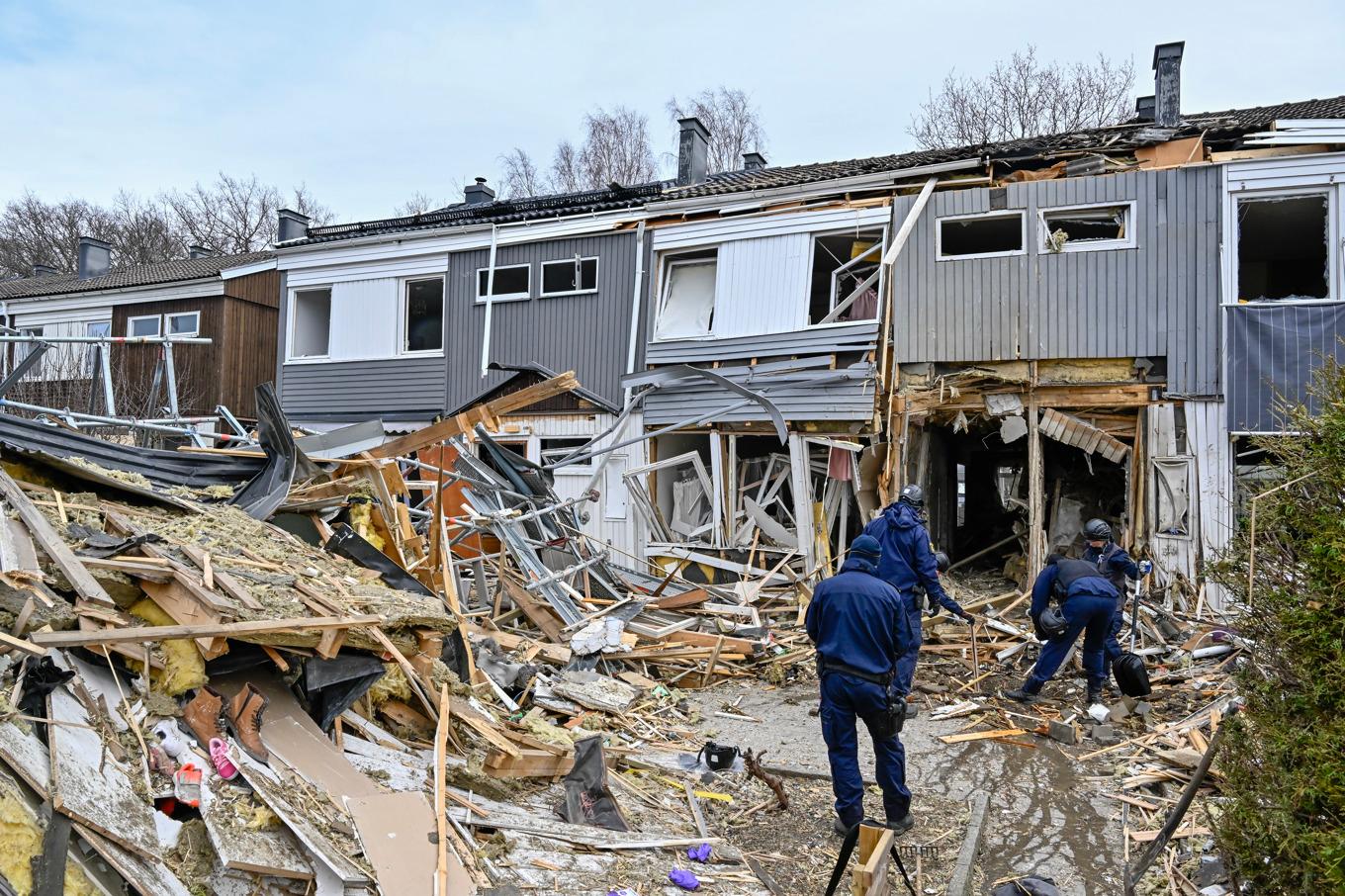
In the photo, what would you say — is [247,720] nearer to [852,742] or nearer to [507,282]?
[852,742]

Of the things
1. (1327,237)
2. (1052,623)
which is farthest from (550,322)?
(1327,237)

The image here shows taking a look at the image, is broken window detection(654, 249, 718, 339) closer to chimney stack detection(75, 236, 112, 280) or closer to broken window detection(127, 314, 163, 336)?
broken window detection(127, 314, 163, 336)

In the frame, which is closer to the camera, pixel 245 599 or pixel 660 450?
pixel 245 599

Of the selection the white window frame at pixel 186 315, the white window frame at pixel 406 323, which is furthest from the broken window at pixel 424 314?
the white window frame at pixel 186 315

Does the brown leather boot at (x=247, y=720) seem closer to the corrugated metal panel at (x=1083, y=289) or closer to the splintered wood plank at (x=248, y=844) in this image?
the splintered wood plank at (x=248, y=844)

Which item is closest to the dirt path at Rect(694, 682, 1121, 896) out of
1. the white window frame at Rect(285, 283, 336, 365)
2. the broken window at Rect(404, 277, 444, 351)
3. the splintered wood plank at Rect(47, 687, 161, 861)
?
the splintered wood plank at Rect(47, 687, 161, 861)

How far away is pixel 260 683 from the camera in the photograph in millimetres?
5254

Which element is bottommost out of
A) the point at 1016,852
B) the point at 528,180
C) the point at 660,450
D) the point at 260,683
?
the point at 1016,852

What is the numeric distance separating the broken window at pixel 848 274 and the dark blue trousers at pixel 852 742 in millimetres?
9013

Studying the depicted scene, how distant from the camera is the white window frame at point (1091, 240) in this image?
1241 cm

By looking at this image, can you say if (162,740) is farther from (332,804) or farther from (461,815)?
(461,815)

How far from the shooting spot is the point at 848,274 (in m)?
14.3

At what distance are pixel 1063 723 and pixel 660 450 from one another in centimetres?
871

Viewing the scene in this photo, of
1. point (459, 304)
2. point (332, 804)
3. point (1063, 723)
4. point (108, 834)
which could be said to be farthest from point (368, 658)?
point (459, 304)
